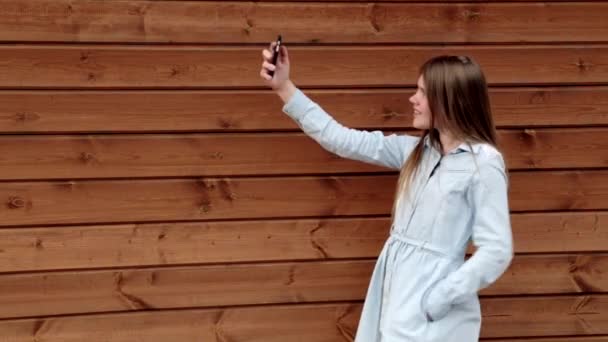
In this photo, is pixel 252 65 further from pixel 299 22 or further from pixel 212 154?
pixel 212 154

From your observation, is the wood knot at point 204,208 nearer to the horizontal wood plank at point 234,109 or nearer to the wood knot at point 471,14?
the horizontal wood plank at point 234,109

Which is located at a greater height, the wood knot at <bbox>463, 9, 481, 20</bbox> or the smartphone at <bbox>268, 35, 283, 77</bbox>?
the wood knot at <bbox>463, 9, 481, 20</bbox>

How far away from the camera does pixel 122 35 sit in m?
3.50

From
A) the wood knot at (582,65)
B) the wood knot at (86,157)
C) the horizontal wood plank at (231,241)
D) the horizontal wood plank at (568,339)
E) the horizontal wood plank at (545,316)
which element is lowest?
the horizontal wood plank at (568,339)

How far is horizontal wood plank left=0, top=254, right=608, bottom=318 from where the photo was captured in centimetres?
359

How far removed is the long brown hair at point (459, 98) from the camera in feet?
10.2

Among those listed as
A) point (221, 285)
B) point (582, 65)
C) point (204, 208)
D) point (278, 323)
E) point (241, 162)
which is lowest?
point (278, 323)

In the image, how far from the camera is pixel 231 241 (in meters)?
3.68

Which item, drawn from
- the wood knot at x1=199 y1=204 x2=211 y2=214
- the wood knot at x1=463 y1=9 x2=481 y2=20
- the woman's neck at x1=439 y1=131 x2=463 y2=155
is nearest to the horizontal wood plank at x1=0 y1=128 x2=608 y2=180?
the wood knot at x1=199 y1=204 x2=211 y2=214

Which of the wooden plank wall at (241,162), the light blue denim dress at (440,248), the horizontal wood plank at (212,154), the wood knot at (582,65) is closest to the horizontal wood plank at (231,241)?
the wooden plank wall at (241,162)

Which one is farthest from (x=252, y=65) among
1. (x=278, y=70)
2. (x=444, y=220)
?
(x=444, y=220)

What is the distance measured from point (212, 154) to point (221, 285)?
1.71ft

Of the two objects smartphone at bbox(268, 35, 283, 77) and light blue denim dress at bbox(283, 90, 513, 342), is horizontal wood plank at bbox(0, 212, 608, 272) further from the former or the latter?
smartphone at bbox(268, 35, 283, 77)

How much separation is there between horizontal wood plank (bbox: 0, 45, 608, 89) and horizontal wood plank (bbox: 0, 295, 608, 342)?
903 mm
